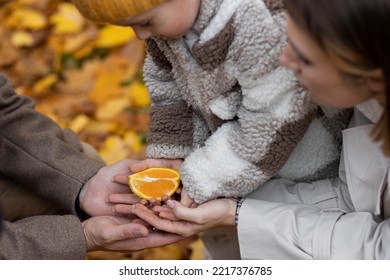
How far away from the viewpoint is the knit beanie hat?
52.8 inches

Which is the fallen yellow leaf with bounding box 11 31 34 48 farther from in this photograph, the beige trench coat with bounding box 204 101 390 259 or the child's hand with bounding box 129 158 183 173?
the beige trench coat with bounding box 204 101 390 259

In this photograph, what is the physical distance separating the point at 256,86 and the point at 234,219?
394mm

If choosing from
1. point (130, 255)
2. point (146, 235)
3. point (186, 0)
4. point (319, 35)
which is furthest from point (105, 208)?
point (319, 35)

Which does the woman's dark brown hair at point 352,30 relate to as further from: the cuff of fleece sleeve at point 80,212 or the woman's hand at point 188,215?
the cuff of fleece sleeve at point 80,212

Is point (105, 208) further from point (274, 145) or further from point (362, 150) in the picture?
point (362, 150)

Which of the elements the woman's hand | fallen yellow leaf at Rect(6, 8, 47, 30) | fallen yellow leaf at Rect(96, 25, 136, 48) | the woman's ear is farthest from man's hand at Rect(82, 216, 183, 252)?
fallen yellow leaf at Rect(6, 8, 47, 30)

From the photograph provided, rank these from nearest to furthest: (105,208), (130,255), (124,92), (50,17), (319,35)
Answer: (319,35), (105,208), (130,255), (124,92), (50,17)

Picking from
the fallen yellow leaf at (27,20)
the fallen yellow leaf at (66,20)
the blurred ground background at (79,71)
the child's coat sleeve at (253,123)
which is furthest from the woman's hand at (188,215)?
the fallen yellow leaf at (27,20)

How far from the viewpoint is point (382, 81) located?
1240 millimetres

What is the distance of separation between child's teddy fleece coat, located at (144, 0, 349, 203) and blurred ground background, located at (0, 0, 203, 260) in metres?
0.85

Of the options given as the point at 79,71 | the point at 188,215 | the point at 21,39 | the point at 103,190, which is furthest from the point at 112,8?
the point at 21,39

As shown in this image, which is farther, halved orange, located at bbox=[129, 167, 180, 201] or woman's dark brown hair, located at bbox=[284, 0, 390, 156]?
halved orange, located at bbox=[129, 167, 180, 201]

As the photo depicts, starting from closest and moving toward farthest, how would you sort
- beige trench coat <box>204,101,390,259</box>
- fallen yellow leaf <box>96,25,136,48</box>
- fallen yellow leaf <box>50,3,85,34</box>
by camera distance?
beige trench coat <box>204,101,390,259</box> < fallen yellow leaf <box>96,25,136,48</box> < fallen yellow leaf <box>50,3,85,34</box>

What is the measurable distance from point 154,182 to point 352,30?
Result: 0.81 meters
